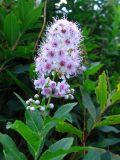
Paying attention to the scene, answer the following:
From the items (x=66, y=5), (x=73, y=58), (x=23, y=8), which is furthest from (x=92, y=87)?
(x=66, y=5)

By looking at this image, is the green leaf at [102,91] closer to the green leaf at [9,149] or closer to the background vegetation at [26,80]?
the background vegetation at [26,80]

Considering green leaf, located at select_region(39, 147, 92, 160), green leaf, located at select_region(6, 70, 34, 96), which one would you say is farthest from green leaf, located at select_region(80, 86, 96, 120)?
green leaf, located at select_region(39, 147, 92, 160)

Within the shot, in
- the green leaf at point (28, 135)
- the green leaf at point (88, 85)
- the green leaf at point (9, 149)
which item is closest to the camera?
the green leaf at point (28, 135)

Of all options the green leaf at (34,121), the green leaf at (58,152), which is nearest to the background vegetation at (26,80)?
the green leaf at (34,121)

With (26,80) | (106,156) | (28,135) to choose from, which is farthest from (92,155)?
(26,80)

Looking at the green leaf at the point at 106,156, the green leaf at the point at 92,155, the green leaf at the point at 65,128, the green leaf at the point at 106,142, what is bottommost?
the green leaf at the point at 106,142

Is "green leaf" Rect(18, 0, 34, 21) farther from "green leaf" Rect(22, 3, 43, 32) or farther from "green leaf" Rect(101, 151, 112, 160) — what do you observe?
"green leaf" Rect(101, 151, 112, 160)
